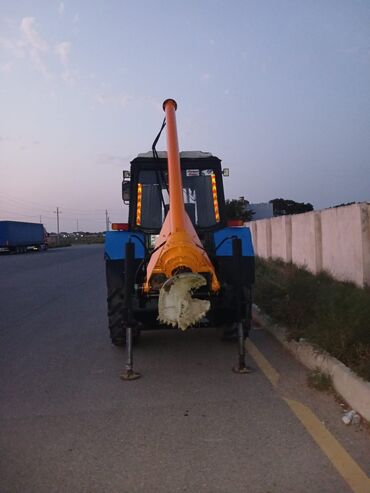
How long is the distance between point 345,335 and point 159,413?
2487 millimetres

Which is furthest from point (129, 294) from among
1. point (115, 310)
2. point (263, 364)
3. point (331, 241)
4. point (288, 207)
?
point (288, 207)

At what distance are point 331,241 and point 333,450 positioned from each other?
33.7 ft

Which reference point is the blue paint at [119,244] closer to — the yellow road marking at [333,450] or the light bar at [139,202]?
the light bar at [139,202]

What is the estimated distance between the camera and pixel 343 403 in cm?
531

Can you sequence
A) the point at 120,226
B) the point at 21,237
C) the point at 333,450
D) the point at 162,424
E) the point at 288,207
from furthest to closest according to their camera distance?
1. the point at 288,207
2. the point at 21,237
3. the point at 120,226
4. the point at 162,424
5. the point at 333,450

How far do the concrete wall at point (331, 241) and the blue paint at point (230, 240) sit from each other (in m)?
4.42

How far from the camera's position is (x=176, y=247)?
5637 mm

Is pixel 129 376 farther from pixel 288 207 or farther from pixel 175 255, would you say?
pixel 288 207

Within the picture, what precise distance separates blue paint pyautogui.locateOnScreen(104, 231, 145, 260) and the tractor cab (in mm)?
264

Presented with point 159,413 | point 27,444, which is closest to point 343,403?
point 159,413

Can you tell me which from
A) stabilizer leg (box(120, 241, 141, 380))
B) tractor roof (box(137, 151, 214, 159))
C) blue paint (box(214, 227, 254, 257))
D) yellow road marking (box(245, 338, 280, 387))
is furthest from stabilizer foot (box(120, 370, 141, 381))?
tractor roof (box(137, 151, 214, 159))

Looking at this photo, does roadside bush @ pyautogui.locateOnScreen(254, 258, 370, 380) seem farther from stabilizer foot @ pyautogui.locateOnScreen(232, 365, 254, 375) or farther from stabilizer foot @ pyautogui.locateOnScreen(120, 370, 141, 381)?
stabilizer foot @ pyautogui.locateOnScreen(120, 370, 141, 381)

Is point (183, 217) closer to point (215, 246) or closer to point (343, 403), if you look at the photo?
point (215, 246)

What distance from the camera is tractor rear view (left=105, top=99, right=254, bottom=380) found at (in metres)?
5.65
